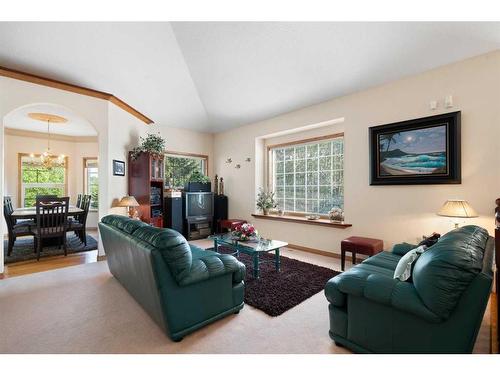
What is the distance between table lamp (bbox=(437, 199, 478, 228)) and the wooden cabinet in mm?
4539

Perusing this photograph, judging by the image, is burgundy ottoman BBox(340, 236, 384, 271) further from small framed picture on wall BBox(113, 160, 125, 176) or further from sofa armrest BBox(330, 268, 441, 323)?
small framed picture on wall BBox(113, 160, 125, 176)

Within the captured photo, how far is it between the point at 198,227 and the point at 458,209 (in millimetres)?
4722

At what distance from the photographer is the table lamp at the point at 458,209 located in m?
2.70

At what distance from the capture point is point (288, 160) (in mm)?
5273

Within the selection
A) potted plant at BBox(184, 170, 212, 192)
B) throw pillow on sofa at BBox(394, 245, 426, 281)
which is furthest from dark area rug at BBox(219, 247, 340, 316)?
potted plant at BBox(184, 170, 212, 192)

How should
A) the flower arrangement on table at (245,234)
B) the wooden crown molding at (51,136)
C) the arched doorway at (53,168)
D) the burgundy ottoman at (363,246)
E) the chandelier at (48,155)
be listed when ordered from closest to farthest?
the burgundy ottoman at (363,246), the flower arrangement on table at (245,234), the chandelier at (48,155), the arched doorway at (53,168), the wooden crown molding at (51,136)

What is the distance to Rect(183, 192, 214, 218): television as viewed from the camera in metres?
5.51

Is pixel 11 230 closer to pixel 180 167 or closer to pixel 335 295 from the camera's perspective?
pixel 180 167

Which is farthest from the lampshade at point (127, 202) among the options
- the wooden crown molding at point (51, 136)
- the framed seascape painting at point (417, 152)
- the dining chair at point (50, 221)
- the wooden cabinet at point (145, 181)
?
the framed seascape painting at point (417, 152)

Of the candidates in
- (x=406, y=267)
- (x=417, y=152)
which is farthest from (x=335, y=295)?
(x=417, y=152)

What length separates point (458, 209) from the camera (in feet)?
8.99

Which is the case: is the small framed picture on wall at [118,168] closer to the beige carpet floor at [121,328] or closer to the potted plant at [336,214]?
the beige carpet floor at [121,328]
